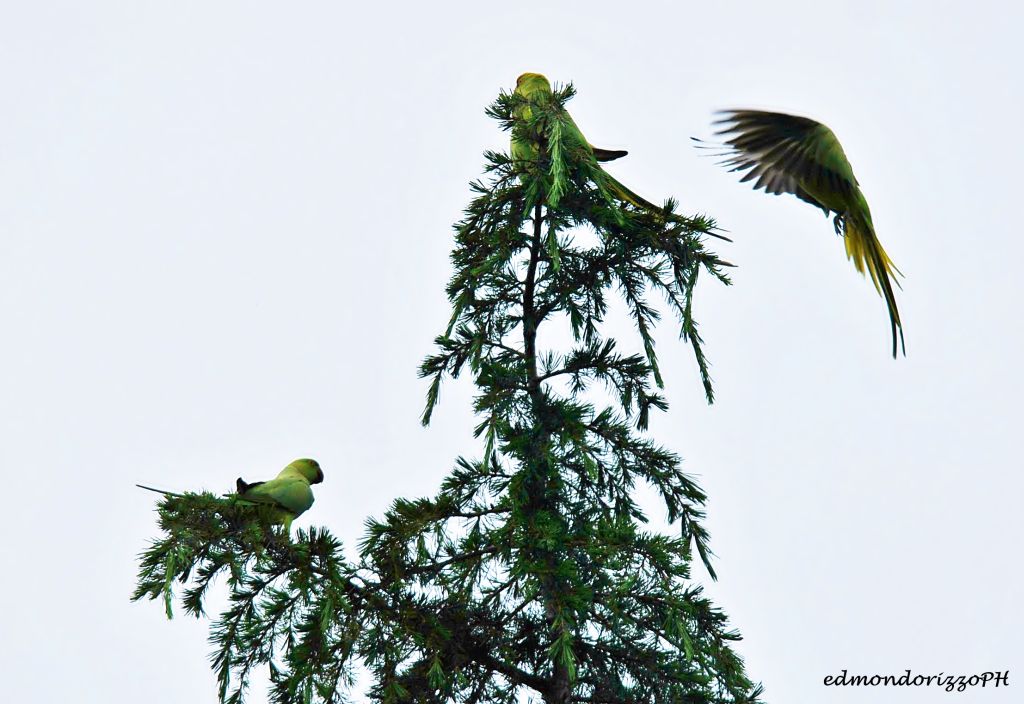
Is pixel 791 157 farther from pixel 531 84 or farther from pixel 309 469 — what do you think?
pixel 309 469

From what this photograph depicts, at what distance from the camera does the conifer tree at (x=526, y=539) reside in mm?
4051

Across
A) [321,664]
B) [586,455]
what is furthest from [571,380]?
[321,664]

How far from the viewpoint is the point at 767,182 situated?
566 centimetres

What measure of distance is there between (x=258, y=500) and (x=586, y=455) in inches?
50.4

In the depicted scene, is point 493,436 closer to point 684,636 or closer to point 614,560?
point 614,560

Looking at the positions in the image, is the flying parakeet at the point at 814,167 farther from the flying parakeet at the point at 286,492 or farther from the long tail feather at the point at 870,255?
the flying parakeet at the point at 286,492

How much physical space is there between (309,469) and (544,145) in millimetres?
1673

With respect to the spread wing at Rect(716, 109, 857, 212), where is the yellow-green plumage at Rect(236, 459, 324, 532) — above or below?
below

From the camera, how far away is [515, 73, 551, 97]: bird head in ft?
16.2

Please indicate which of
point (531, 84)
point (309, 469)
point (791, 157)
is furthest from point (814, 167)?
point (309, 469)

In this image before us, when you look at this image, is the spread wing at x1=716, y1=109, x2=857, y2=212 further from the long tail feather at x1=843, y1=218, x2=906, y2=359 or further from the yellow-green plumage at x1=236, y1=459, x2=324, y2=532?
the yellow-green plumage at x1=236, y1=459, x2=324, y2=532

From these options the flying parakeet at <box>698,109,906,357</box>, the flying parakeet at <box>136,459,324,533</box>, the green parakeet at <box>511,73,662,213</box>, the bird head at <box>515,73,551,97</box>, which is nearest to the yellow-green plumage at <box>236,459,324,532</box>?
the flying parakeet at <box>136,459,324,533</box>

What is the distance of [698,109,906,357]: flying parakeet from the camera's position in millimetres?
5379

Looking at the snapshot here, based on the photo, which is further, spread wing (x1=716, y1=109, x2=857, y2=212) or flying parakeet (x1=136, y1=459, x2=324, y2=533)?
spread wing (x1=716, y1=109, x2=857, y2=212)
